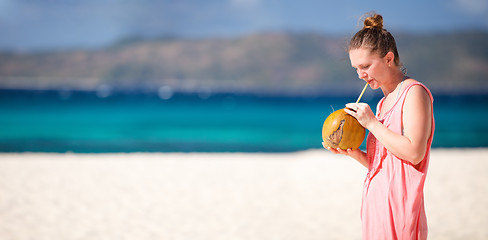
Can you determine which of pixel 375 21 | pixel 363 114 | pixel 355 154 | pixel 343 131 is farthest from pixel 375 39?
pixel 355 154

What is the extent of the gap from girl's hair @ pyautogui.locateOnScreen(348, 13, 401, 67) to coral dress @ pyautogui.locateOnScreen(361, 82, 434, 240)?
8.1 inches

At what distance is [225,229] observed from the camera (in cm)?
634

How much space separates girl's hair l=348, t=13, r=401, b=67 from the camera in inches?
82.5

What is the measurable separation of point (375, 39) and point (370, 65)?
0.39ft

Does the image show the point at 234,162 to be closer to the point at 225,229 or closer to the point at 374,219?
the point at 225,229

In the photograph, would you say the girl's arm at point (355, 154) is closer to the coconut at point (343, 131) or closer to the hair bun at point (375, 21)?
the coconut at point (343, 131)

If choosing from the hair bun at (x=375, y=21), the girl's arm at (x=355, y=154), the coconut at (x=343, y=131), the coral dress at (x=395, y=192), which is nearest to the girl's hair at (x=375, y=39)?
the hair bun at (x=375, y=21)

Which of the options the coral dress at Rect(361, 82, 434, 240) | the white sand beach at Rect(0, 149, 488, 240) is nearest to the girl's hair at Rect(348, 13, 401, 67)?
the coral dress at Rect(361, 82, 434, 240)

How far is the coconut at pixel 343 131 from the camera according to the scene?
2.19 meters

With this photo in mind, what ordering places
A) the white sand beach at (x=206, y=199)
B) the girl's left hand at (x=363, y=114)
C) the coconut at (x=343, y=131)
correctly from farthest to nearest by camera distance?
the white sand beach at (x=206, y=199) → the coconut at (x=343, y=131) → the girl's left hand at (x=363, y=114)

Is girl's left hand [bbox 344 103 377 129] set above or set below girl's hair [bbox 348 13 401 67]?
below

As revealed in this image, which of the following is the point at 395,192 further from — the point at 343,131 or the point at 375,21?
the point at 375,21

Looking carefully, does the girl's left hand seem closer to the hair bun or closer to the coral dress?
the coral dress

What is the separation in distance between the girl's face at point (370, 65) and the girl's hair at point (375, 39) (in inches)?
0.9
